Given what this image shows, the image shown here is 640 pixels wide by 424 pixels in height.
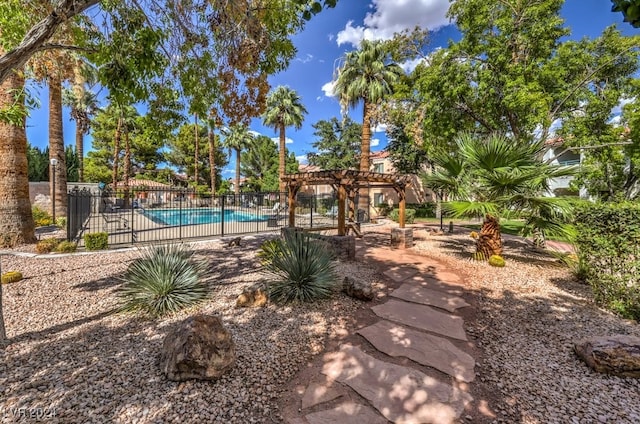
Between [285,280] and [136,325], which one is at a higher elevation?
[285,280]

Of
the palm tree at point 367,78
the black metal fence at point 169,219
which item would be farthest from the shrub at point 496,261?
the palm tree at point 367,78

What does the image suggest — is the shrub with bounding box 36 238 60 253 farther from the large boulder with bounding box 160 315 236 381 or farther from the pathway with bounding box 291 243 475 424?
the pathway with bounding box 291 243 475 424

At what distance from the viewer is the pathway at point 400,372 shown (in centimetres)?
246

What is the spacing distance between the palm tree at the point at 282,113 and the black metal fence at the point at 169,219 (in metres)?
5.47

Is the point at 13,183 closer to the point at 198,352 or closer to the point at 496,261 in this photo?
the point at 198,352

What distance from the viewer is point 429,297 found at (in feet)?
17.0

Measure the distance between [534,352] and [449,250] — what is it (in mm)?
6458

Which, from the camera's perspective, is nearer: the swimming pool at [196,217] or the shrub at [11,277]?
the shrub at [11,277]

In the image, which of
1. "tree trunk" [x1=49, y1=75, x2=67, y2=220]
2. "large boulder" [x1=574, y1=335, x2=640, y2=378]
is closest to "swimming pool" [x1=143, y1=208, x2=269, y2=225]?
"tree trunk" [x1=49, y1=75, x2=67, y2=220]

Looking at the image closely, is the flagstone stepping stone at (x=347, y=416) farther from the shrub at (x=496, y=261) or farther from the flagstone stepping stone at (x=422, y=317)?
the shrub at (x=496, y=261)

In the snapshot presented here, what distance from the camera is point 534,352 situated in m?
3.43

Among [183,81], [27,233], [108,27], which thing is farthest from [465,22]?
[27,233]

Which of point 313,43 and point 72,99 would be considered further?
point 72,99

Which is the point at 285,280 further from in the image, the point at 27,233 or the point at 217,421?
the point at 27,233
